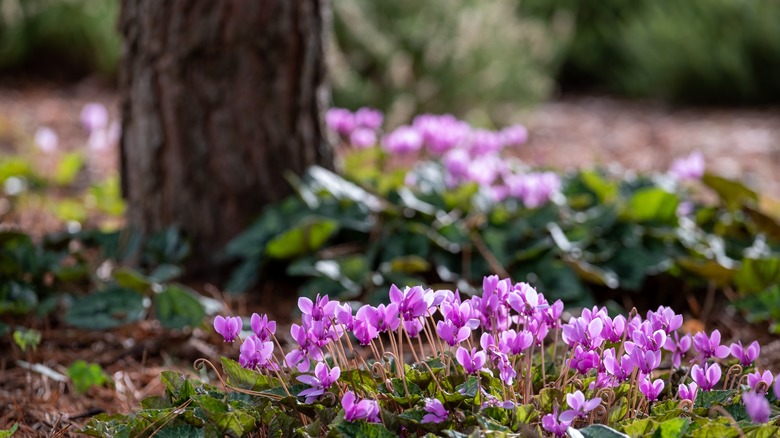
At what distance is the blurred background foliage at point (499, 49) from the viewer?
5.68 metres

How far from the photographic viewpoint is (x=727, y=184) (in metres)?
3.13

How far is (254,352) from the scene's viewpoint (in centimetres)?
144

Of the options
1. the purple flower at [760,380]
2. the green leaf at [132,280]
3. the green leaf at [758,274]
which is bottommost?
the green leaf at [758,274]

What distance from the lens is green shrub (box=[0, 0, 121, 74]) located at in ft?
21.9

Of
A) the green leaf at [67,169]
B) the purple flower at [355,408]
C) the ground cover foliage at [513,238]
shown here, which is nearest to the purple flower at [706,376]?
the purple flower at [355,408]

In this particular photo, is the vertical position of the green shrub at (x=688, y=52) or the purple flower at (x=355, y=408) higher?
the purple flower at (x=355, y=408)

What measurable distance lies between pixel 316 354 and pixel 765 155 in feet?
15.5

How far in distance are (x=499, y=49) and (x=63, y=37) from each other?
3268mm

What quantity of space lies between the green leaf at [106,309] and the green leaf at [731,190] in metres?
1.90

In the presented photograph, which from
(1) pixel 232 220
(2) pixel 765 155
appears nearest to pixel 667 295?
(1) pixel 232 220

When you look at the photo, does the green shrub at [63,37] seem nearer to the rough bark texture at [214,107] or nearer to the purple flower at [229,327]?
the rough bark texture at [214,107]

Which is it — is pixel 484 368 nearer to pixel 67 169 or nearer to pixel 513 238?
pixel 513 238

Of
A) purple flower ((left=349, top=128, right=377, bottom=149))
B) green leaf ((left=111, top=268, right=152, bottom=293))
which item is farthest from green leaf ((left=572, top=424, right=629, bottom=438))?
purple flower ((left=349, top=128, right=377, bottom=149))

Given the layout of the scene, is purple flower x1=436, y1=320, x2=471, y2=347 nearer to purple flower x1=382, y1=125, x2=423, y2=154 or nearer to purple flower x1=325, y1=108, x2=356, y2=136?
purple flower x1=382, y1=125, x2=423, y2=154
